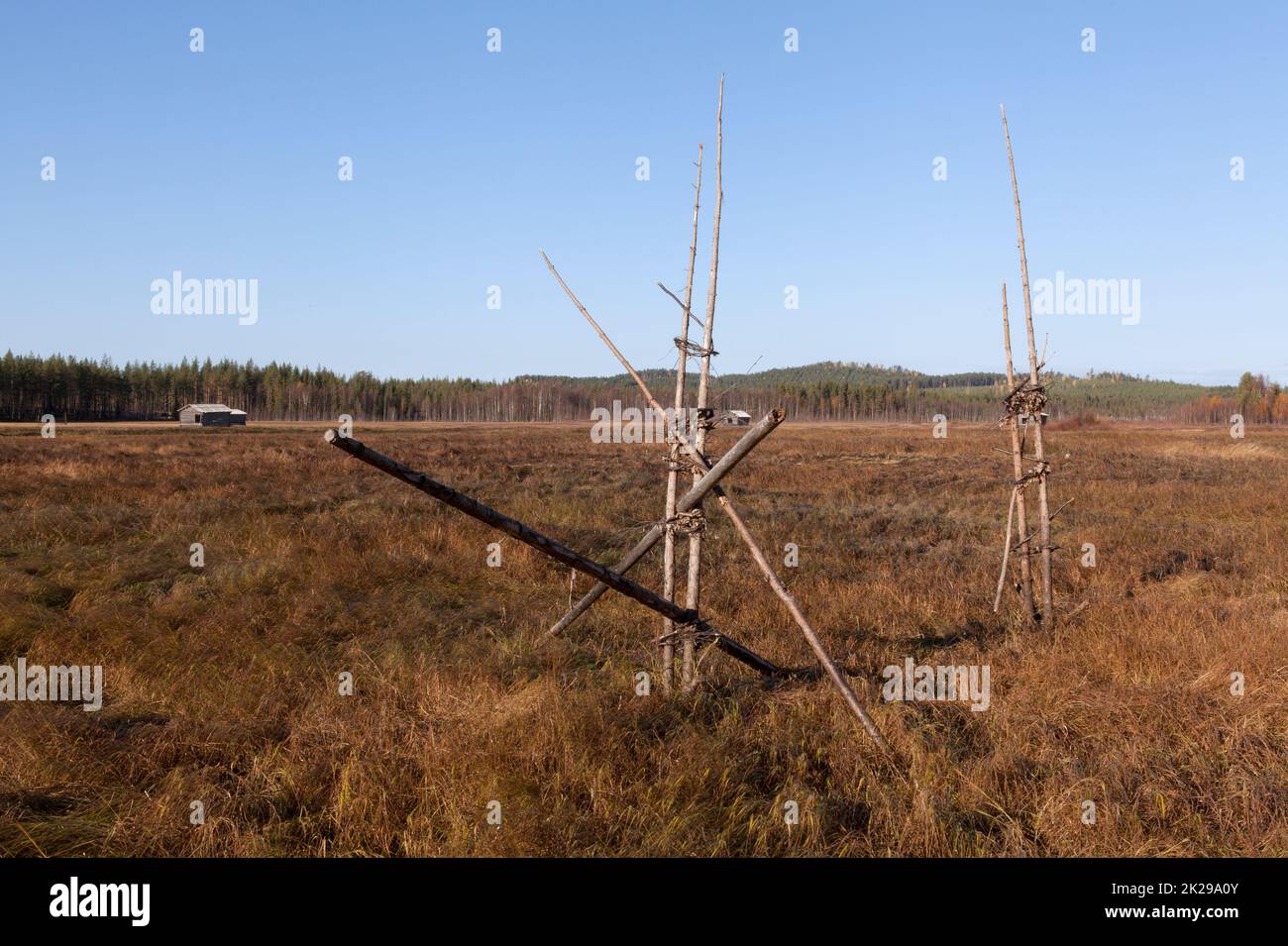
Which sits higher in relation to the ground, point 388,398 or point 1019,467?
point 388,398

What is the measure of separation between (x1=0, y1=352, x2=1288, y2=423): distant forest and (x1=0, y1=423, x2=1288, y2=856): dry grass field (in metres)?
71.0

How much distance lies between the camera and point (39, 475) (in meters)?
18.5

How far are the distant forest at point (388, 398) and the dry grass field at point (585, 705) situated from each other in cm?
7103

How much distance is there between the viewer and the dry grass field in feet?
12.9

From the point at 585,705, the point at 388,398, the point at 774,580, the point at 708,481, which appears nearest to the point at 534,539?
the point at 585,705

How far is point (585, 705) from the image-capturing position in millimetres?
4855

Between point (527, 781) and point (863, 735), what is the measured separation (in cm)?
226

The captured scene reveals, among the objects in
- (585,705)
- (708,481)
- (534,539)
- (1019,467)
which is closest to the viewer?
(534,539)

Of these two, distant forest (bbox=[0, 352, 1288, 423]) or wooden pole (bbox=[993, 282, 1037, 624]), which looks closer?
wooden pole (bbox=[993, 282, 1037, 624])

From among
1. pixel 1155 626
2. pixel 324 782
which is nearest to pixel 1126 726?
pixel 1155 626

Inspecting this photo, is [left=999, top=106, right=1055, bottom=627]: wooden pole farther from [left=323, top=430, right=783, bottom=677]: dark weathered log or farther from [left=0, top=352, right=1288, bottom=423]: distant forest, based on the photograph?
[left=0, top=352, right=1288, bottom=423]: distant forest

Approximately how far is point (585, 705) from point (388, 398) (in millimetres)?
128003

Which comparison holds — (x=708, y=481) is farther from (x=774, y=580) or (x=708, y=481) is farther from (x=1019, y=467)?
(x=1019, y=467)

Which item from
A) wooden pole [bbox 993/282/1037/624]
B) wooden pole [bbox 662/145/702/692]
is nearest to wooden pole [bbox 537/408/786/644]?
wooden pole [bbox 662/145/702/692]
